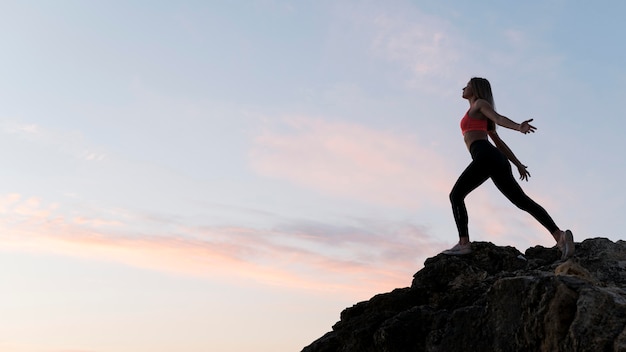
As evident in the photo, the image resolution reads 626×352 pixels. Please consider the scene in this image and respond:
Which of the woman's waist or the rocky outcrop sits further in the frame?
the woman's waist

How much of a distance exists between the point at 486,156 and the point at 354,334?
13.2ft

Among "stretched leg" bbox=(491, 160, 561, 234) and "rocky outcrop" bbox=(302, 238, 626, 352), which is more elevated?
"stretched leg" bbox=(491, 160, 561, 234)

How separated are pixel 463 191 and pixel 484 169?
0.61 m

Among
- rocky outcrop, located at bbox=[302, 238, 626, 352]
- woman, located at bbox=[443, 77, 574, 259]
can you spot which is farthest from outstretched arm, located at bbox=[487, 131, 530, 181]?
rocky outcrop, located at bbox=[302, 238, 626, 352]

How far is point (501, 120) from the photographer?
1101 centimetres

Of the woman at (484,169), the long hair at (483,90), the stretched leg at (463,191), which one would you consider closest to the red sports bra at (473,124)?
the woman at (484,169)

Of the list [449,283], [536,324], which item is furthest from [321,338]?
[536,324]

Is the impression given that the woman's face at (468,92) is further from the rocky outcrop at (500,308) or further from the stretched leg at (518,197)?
the rocky outcrop at (500,308)

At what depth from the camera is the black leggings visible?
11219 millimetres

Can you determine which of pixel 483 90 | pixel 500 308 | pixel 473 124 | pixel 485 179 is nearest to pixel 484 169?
pixel 485 179

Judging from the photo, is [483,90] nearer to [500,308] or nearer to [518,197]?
[518,197]

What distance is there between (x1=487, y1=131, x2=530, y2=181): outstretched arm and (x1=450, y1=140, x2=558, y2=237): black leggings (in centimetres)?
59

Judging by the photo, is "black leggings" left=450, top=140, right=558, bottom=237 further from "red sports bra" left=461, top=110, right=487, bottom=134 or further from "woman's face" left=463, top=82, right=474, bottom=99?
"woman's face" left=463, top=82, right=474, bottom=99

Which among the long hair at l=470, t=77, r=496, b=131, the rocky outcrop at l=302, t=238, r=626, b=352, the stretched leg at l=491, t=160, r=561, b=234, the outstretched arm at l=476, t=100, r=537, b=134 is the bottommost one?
the rocky outcrop at l=302, t=238, r=626, b=352
